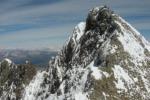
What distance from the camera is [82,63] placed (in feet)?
278

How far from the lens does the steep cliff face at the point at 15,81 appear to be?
5020 inches

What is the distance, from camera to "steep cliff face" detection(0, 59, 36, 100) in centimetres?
12751

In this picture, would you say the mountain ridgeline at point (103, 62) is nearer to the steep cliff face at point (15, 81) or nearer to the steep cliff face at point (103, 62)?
the steep cliff face at point (103, 62)

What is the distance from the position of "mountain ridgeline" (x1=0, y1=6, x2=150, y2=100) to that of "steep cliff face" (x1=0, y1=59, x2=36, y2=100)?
24.5 metres

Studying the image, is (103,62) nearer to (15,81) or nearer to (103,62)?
(103,62)

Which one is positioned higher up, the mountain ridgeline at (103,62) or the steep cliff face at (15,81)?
the mountain ridgeline at (103,62)

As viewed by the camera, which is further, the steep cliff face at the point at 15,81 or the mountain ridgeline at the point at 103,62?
the steep cliff face at the point at 15,81

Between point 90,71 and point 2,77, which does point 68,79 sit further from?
point 2,77

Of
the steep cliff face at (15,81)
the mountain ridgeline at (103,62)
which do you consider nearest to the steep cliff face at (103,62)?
the mountain ridgeline at (103,62)

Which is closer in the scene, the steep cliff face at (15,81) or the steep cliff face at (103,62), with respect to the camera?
the steep cliff face at (103,62)

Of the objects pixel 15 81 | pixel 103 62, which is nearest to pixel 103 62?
pixel 103 62

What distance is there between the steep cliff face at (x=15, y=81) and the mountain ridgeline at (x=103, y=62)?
24.5 meters

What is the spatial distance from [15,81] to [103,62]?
6823cm

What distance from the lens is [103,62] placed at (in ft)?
226
